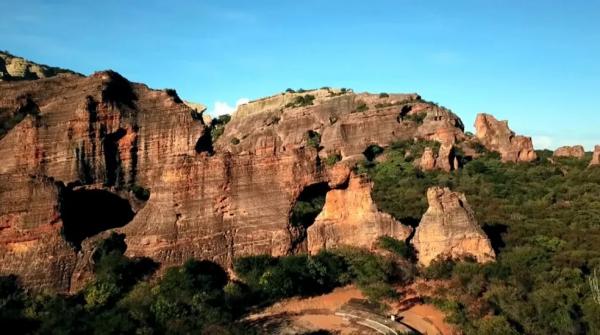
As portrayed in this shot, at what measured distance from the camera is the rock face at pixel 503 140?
199 ft

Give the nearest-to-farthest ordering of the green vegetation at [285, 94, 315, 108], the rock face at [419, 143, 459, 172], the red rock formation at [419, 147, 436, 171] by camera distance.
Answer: the rock face at [419, 143, 459, 172]
the red rock formation at [419, 147, 436, 171]
the green vegetation at [285, 94, 315, 108]

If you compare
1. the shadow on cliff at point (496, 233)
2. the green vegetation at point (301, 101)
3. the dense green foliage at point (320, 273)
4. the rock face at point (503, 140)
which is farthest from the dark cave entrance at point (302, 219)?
the green vegetation at point (301, 101)

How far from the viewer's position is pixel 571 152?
209 ft

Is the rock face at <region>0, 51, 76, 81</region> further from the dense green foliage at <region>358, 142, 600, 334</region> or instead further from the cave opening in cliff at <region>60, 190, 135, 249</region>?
the cave opening in cliff at <region>60, 190, 135, 249</region>

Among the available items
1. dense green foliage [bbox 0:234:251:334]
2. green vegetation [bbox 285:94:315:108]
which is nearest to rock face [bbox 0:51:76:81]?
green vegetation [bbox 285:94:315:108]

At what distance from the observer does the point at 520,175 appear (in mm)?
56062

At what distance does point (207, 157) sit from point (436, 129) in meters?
40.8

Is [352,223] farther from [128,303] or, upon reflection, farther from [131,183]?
[131,183]

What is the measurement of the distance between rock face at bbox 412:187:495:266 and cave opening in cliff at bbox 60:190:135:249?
13.6m

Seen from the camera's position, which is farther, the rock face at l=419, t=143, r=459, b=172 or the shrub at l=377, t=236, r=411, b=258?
the rock face at l=419, t=143, r=459, b=172

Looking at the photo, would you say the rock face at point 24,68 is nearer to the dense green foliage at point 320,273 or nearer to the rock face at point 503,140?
the rock face at point 503,140

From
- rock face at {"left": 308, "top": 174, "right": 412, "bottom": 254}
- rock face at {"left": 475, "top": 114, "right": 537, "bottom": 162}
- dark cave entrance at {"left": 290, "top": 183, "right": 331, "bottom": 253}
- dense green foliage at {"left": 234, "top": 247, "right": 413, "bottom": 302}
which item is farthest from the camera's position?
rock face at {"left": 475, "top": 114, "right": 537, "bottom": 162}

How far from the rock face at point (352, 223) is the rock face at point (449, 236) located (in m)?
0.98

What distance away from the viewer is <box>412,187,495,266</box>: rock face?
30219 millimetres
